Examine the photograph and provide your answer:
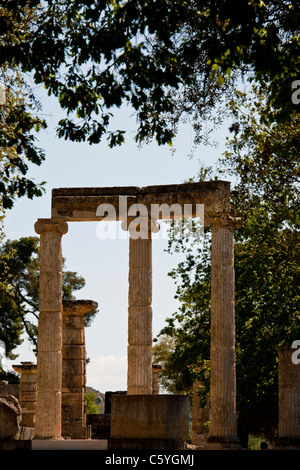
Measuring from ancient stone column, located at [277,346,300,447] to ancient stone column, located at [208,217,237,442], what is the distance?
12.0 feet

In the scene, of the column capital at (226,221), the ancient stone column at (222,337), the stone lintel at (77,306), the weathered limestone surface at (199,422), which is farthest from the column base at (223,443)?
the weathered limestone surface at (199,422)

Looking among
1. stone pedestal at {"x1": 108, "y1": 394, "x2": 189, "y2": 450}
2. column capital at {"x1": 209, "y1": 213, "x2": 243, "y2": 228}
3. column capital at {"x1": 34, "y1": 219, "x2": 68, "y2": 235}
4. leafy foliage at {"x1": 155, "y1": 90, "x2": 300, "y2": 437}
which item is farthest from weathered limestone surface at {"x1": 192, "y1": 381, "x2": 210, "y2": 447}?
stone pedestal at {"x1": 108, "y1": 394, "x2": 189, "y2": 450}

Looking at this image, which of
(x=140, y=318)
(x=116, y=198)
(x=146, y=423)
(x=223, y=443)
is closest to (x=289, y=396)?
(x=223, y=443)

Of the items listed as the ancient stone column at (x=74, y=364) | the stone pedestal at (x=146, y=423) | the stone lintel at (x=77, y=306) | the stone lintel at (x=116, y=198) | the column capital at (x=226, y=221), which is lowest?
the stone pedestal at (x=146, y=423)

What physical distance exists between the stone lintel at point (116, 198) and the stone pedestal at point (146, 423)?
37.2 ft

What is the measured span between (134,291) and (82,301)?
5.35 m

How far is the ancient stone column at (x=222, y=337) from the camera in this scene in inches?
1066

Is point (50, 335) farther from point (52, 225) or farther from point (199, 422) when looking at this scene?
point (199, 422)

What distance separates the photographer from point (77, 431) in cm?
3291

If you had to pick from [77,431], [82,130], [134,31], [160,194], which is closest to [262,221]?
[160,194]

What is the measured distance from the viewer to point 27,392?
1569 inches

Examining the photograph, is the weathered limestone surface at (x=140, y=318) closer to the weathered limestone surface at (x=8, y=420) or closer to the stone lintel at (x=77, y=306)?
the stone lintel at (x=77, y=306)

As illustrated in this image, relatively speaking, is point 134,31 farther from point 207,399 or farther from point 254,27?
point 207,399

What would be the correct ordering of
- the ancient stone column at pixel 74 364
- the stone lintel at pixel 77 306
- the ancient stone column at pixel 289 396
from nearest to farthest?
1. the ancient stone column at pixel 289 396
2. the ancient stone column at pixel 74 364
3. the stone lintel at pixel 77 306
